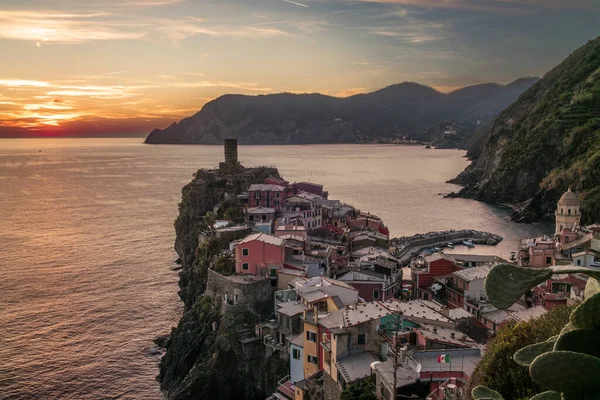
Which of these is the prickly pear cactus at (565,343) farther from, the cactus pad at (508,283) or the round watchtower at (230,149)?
the round watchtower at (230,149)

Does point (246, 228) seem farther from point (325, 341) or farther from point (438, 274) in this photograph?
point (325, 341)

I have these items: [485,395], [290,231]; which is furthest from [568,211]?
[485,395]

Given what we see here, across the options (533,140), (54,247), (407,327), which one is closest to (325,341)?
(407,327)

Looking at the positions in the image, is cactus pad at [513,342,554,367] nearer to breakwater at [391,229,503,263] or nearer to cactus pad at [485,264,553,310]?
cactus pad at [485,264,553,310]

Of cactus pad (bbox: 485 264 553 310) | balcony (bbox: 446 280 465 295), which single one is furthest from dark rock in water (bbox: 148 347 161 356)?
cactus pad (bbox: 485 264 553 310)

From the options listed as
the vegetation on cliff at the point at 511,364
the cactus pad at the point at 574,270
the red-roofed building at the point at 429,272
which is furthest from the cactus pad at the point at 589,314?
the red-roofed building at the point at 429,272

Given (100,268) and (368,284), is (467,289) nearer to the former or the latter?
(368,284)
